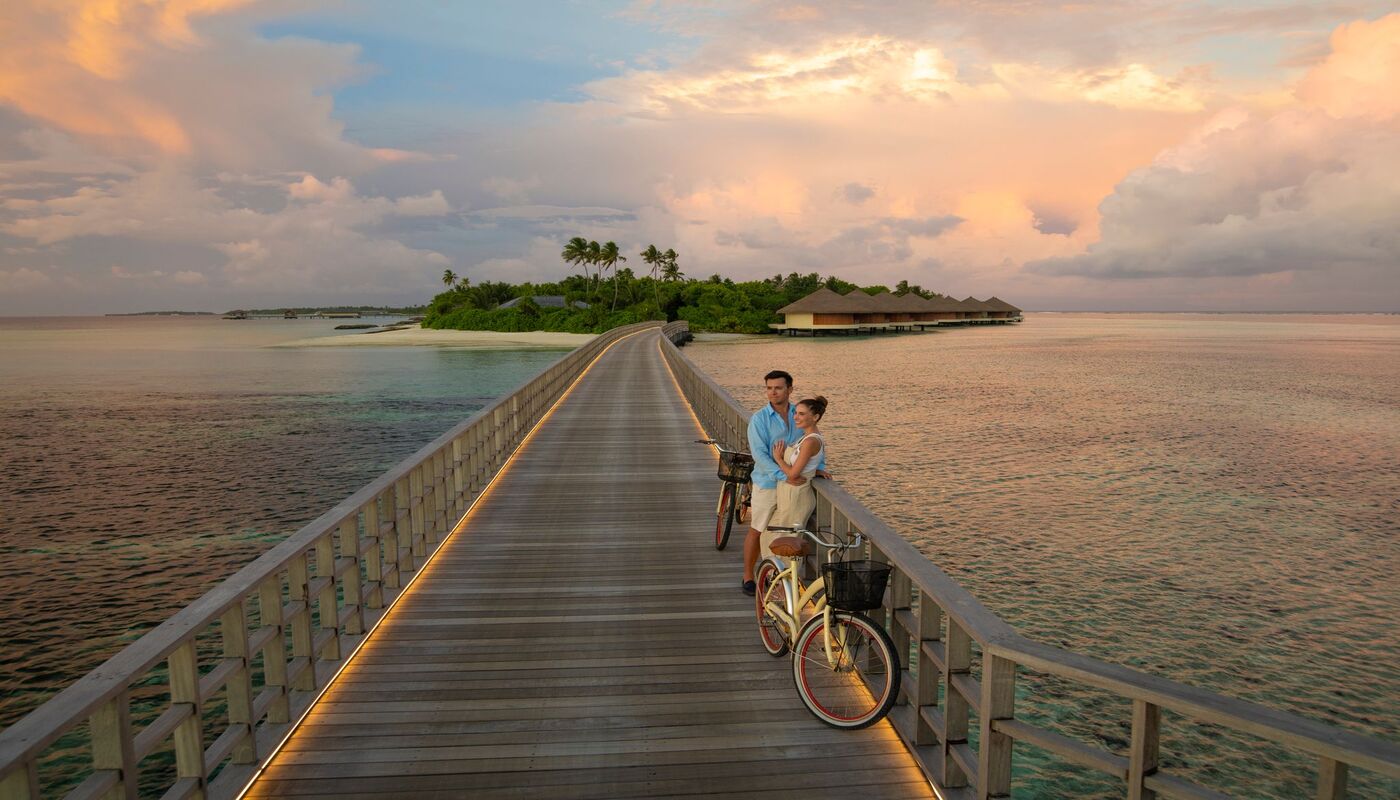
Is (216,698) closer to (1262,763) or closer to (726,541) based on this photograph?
(726,541)

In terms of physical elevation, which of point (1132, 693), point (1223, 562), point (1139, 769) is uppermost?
point (1132, 693)

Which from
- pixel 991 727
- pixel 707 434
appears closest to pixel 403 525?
pixel 991 727

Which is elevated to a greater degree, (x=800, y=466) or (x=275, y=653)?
(x=800, y=466)

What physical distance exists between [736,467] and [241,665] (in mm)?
4810

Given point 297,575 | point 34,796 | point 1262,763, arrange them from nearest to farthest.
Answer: point 34,796 → point 297,575 → point 1262,763

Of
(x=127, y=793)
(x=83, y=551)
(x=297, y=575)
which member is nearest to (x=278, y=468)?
(x=83, y=551)

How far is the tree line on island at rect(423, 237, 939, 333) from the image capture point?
4190 inches

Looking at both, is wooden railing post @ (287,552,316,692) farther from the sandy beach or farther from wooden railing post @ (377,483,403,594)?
the sandy beach

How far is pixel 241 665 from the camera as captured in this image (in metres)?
3.84

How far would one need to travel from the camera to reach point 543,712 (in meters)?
4.70

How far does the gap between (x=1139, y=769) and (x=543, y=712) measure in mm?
3155

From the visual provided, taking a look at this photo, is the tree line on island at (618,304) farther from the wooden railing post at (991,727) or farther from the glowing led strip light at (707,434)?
the wooden railing post at (991,727)

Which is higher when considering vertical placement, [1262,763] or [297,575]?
[297,575]

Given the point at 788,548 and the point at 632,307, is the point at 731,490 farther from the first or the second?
the point at 632,307
